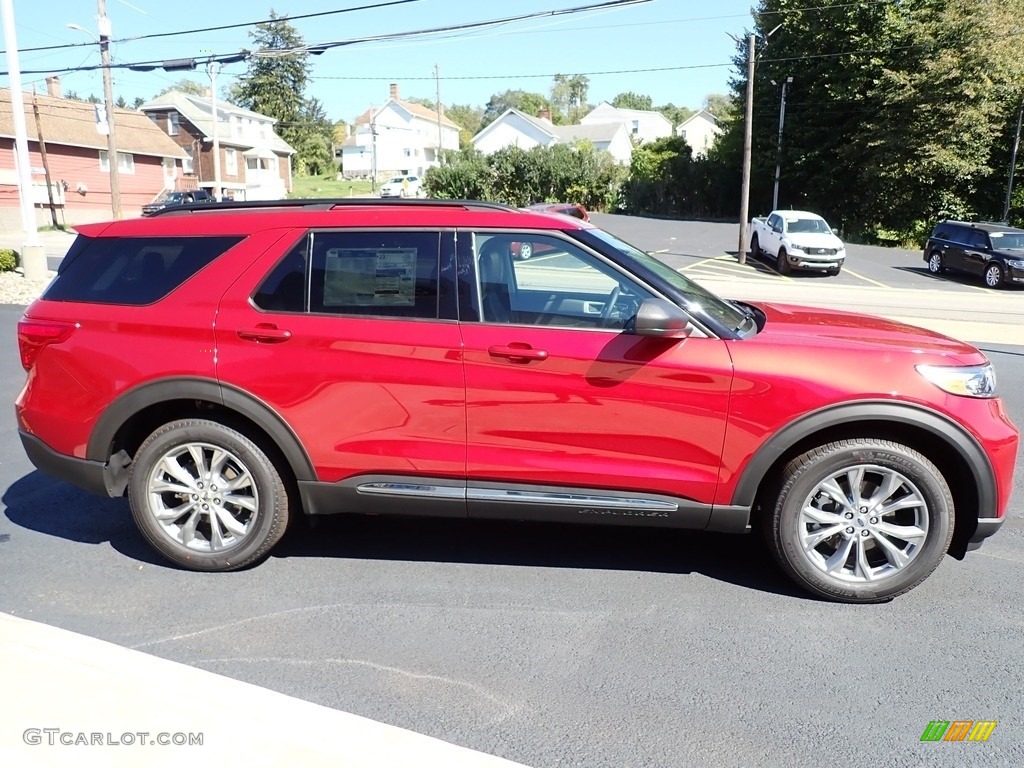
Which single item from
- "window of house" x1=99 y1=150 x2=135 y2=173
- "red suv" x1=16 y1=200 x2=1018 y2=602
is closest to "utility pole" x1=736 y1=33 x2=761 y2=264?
"red suv" x1=16 y1=200 x2=1018 y2=602

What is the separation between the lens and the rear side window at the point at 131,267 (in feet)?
13.4

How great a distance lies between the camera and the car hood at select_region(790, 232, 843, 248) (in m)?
23.8

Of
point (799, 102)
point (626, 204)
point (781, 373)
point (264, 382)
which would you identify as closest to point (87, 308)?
point (264, 382)

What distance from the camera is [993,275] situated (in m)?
22.1

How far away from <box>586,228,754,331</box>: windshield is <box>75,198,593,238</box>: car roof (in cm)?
20

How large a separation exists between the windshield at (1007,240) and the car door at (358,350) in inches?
909

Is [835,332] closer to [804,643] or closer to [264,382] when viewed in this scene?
[804,643]

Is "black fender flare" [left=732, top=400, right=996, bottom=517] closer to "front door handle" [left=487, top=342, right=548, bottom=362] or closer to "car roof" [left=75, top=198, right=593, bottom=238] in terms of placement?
"front door handle" [left=487, top=342, right=548, bottom=362]

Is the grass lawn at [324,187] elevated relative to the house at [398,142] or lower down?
lower down

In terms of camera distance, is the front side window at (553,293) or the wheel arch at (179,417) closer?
the front side window at (553,293)

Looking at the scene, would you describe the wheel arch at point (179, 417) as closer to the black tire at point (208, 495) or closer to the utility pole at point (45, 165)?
the black tire at point (208, 495)

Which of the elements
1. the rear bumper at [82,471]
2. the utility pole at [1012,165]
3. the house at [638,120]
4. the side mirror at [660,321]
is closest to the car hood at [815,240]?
the utility pole at [1012,165]

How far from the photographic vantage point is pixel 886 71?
37594 millimetres

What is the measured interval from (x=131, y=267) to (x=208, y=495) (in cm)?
123
